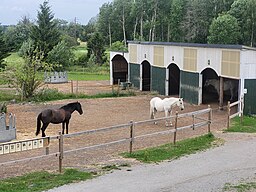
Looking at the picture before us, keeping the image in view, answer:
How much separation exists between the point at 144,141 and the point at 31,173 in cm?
492

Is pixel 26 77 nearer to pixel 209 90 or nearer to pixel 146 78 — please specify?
pixel 146 78

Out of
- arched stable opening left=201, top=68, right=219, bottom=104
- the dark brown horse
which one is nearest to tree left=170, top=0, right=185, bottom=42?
arched stable opening left=201, top=68, right=219, bottom=104

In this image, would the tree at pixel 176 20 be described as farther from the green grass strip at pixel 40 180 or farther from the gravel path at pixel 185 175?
the green grass strip at pixel 40 180

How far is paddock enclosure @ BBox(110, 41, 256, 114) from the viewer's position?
64.5 ft

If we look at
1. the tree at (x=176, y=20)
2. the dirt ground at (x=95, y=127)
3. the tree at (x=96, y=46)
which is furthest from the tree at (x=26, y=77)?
the tree at (x=176, y=20)

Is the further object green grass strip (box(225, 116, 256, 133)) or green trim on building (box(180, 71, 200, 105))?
green trim on building (box(180, 71, 200, 105))

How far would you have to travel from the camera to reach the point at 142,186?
823 centimetres

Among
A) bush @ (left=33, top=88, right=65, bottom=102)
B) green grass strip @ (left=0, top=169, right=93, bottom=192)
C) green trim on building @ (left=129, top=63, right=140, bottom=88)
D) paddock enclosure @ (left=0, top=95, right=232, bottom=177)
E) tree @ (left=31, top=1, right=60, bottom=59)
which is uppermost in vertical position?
tree @ (left=31, top=1, right=60, bottom=59)

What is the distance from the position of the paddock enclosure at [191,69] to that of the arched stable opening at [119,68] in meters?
0.08

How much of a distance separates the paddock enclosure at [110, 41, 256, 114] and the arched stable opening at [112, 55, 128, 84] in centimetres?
8

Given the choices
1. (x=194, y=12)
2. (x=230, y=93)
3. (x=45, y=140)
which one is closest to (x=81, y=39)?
(x=194, y=12)

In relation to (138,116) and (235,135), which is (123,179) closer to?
(235,135)

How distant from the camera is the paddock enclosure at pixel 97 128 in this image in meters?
10.3

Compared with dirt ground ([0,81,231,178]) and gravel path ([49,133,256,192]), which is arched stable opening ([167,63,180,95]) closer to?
dirt ground ([0,81,231,178])
